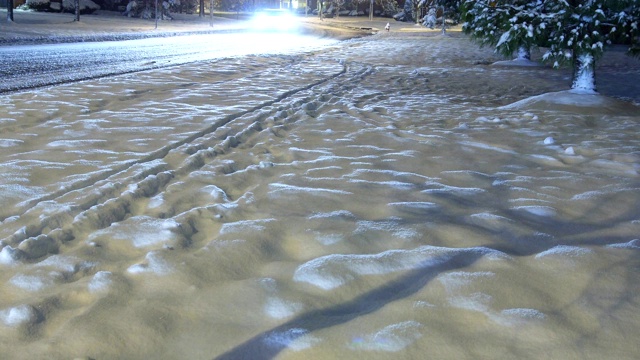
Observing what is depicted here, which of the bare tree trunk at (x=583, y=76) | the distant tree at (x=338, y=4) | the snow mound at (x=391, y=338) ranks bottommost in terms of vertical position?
the snow mound at (x=391, y=338)

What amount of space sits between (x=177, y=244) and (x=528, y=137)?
14.3 ft

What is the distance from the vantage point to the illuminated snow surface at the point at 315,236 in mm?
2256

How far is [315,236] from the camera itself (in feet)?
10.6

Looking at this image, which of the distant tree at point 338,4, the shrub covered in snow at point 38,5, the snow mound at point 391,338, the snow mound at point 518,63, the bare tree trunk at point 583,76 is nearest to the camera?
the snow mound at point 391,338

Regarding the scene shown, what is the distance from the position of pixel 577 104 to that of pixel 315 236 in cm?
610

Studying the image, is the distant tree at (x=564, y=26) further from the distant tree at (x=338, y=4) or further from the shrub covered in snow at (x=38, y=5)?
the distant tree at (x=338, y=4)

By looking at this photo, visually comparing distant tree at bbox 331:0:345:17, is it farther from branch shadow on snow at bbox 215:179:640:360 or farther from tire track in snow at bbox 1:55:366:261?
branch shadow on snow at bbox 215:179:640:360

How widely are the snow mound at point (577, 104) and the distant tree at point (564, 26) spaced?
1.60ft

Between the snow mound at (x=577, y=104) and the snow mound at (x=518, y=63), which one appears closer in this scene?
the snow mound at (x=577, y=104)

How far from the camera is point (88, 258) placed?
294 centimetres

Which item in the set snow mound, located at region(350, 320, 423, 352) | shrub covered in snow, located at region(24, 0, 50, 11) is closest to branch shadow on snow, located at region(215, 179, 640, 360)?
snow mound, located at region(350, 320, 423, 352)

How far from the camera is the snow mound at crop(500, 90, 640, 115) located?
7.71 m

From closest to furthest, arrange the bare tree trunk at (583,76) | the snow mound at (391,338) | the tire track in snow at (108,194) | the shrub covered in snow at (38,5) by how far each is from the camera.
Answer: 1. the snow mound at (391,338)
2. the tire track in snow at (108,194)
3. the bare tree trunk at (583,76)
4. the shrub covered in snow at (38,5)

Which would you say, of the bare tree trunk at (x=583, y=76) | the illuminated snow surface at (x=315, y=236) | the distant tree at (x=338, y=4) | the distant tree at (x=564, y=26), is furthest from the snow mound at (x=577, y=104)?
the distant tree at (x=338, y=4)
